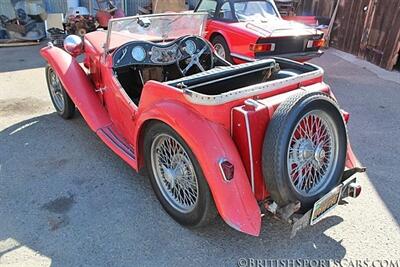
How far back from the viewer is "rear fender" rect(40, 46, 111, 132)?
372cm

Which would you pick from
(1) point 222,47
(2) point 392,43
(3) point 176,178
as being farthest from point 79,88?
(2) point 392,43

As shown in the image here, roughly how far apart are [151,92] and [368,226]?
2.04 meters

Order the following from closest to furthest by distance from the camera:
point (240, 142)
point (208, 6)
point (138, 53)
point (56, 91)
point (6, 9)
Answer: point (240, 142) → point (138, 53) → point (56, 91) → point (208, 6) → point (6, 9)

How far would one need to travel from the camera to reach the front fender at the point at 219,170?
2.28 metres

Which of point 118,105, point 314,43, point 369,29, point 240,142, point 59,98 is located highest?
point 369,29

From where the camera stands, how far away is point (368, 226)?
282cm

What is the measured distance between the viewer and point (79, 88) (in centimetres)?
391

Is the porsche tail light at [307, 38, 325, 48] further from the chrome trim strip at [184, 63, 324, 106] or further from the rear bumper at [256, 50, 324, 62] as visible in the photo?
the chrome trim strip at [184, 63, 324, 106]

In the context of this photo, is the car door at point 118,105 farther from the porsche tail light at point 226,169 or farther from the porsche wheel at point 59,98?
the porsche tail light at point 226,169

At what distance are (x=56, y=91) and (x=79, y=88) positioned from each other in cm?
91

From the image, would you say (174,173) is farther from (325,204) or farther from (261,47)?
(261,47)

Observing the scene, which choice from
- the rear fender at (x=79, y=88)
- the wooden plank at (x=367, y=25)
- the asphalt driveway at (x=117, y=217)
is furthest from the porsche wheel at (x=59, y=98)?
the wooden plank at (x=367, y=25)

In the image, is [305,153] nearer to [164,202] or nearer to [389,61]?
[164,202]

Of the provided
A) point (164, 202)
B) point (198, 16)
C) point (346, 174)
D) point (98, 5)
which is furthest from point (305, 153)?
point (98, 5)
